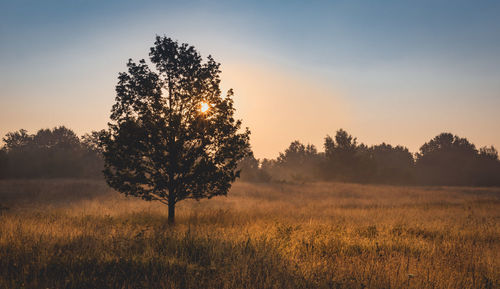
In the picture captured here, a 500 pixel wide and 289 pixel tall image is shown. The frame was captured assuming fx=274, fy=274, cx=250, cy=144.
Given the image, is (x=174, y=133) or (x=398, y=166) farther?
(x=398, y=166)

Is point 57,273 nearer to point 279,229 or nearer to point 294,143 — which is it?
point 279,229

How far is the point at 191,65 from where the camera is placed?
397 inches

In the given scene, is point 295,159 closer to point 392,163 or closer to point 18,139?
point 392,163

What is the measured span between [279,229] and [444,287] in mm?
4763

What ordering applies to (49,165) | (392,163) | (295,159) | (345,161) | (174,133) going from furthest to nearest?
(295,159) < (392,163) < (345,161) < (49,165) < (174,133)

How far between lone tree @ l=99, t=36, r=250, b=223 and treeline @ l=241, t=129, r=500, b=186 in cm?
3323

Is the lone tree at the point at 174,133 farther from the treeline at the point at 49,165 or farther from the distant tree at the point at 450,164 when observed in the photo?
the distant tree at the point at 450,164

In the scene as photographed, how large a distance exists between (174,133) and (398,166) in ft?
270

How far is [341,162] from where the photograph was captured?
58000 mm

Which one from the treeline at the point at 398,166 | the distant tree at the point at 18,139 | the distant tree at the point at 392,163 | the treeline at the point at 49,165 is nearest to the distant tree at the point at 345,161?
the treeline at the point at 398,166

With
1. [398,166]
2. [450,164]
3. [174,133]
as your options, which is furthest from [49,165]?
[450,164]

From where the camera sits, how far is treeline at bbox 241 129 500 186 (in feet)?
191

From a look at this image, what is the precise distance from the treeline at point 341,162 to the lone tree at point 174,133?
2589cm

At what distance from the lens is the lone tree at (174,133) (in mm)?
9312
